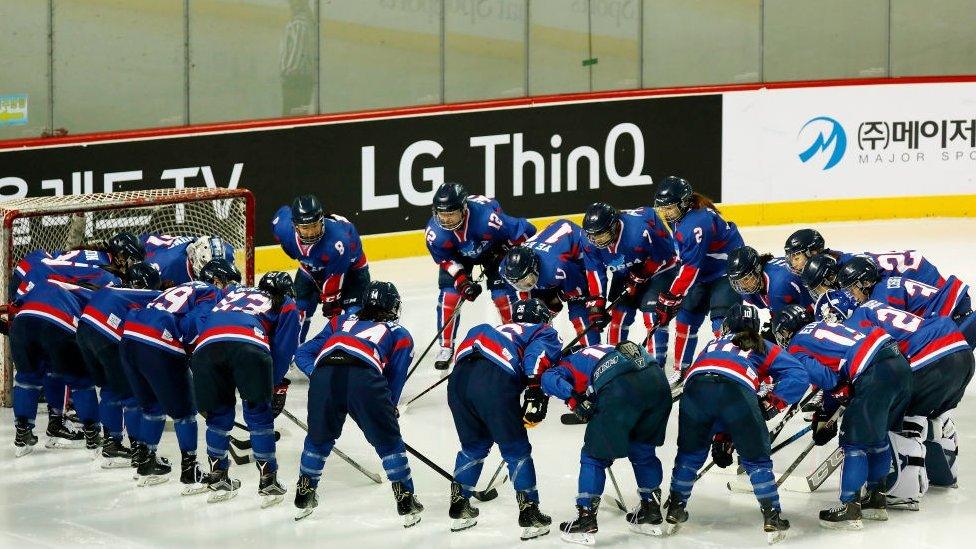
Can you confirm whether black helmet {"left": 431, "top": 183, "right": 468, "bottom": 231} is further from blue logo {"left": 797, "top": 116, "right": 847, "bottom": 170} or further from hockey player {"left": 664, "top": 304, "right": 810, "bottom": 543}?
blue logo {"left": 797, "top": 116, "right": 847, "bottom": 170}

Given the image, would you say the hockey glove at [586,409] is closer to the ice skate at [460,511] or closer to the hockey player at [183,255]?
the ice skate at [460,511]

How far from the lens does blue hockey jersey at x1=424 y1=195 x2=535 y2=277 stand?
10.0 metres

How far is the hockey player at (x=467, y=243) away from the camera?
32.4 feet

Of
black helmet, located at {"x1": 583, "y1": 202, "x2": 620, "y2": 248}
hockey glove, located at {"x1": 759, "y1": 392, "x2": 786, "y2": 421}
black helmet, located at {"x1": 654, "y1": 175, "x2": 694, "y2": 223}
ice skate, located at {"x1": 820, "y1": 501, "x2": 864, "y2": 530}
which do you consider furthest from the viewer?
black helmet, located at {"x1": 654, "y1": 175, "x2": 694, "y2": 223}

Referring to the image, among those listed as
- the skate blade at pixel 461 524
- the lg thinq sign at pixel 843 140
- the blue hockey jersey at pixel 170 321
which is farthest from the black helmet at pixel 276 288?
the lg thinq sign at pixel 843 140

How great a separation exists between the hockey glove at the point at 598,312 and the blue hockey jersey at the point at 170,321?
2392 mm

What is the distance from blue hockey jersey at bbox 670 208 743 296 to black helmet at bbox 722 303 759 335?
2300 millimetres

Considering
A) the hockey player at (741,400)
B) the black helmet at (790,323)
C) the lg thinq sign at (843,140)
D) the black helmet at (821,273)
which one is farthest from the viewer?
the lg thinq sign at (843,140)

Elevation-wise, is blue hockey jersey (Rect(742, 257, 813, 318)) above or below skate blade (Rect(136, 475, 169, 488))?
above

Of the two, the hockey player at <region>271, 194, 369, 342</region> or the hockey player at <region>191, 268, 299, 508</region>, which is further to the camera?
the hockey player at <region>271, 194, 369, 342</region>

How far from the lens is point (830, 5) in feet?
50.1

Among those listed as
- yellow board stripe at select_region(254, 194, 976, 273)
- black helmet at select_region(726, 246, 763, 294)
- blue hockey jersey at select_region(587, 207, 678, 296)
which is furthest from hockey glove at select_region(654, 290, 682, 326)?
yellow board stripe at select_region(254, 194, 976, 273)

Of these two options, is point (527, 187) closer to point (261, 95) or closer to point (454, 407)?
point (261, 95)

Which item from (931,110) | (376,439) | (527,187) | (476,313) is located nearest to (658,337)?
(476,313)
